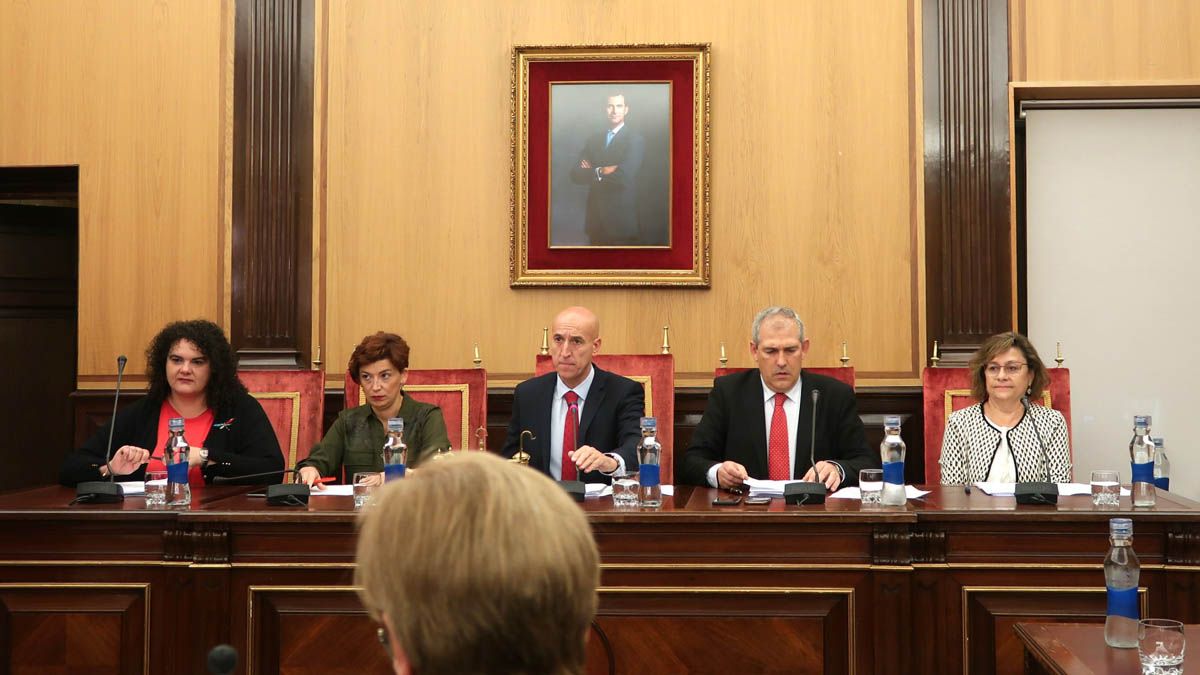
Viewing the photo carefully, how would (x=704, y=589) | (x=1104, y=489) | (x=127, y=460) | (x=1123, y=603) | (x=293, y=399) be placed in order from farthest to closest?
(x=293, y=399) → (x=127, y=460) → (x=1104, y=489) → (x=704, y=589) → (x=1123, y=603)

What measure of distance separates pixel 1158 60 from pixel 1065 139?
1.54 ft

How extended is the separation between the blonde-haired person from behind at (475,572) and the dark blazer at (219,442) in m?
2.99

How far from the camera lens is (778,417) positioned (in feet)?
12.9

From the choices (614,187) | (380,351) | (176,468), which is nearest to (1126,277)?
(614,187)

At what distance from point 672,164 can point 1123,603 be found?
3329mm

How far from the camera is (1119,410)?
16.4 feet

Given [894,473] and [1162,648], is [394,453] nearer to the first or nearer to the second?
[894,473]

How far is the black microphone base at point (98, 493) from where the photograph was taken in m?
3.21

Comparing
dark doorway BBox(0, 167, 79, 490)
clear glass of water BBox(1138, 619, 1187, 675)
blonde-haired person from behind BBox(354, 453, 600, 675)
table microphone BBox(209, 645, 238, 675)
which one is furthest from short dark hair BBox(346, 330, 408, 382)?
blonde-haired person from behind BBox(354, 453, 600, 675)

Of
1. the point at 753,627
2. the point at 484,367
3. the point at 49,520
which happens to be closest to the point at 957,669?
the point at 753,627

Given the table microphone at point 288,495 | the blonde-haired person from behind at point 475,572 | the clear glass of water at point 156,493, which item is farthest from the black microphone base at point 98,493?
the blonde-haired person from behind at point 475,572

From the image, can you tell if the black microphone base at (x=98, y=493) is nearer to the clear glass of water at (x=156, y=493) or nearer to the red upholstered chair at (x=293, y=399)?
the clear glass of water at (x=156, y=493)

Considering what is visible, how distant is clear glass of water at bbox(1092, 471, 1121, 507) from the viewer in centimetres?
303

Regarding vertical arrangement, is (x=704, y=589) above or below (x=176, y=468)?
below
